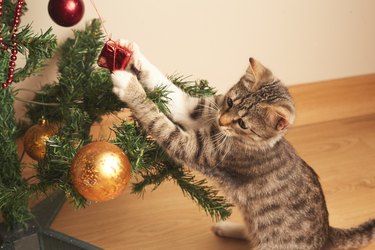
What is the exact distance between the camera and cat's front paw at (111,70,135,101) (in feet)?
2.67

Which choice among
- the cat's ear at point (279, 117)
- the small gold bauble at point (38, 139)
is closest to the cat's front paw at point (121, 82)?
the small gold bauble at point (38, 139)

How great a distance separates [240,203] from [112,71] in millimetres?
379

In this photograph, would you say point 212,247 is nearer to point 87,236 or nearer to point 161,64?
point 87,236

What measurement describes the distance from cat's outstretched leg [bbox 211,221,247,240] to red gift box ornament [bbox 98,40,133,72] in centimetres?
50

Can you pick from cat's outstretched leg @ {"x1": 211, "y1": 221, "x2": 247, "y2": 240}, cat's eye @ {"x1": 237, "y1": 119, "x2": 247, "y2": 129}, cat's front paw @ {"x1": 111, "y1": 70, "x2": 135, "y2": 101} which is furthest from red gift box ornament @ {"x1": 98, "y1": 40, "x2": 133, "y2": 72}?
cat's outstretched leg @ {"x1": 211, "y1": 221, "x2": 247, "y2": 240}

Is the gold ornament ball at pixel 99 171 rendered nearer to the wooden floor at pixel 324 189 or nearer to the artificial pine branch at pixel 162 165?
the artificial pine branch at pixel 162 165

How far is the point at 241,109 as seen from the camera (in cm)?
89

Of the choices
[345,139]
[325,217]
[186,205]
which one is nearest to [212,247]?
[186,205]

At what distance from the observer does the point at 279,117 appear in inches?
32.6

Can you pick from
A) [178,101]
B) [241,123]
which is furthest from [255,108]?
[178,101]

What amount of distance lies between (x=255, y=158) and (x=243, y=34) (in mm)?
498

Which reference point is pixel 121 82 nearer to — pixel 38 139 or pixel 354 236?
pixel 38 139

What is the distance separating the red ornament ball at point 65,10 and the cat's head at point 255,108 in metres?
0.34

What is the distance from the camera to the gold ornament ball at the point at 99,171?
66 centimetres
